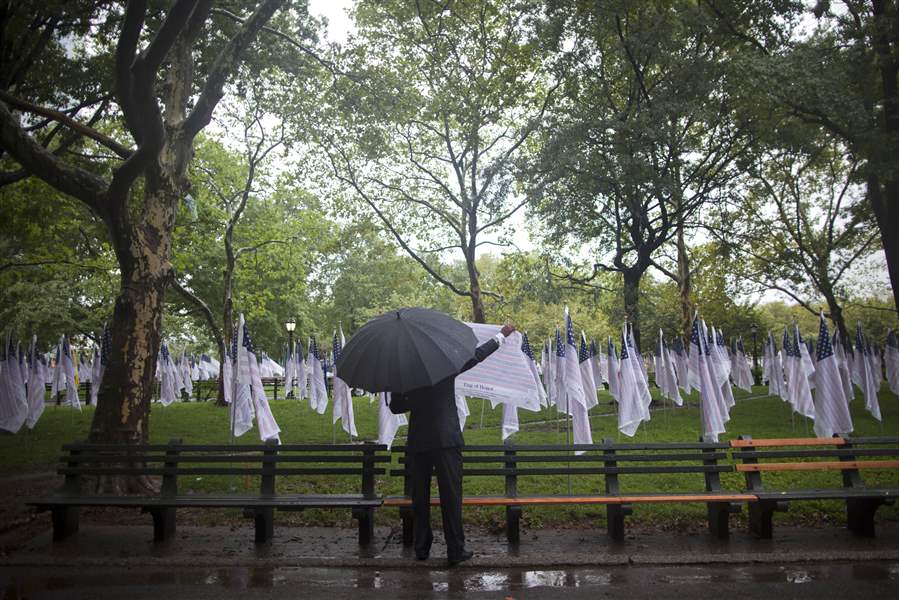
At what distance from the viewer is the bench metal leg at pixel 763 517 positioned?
6.73m

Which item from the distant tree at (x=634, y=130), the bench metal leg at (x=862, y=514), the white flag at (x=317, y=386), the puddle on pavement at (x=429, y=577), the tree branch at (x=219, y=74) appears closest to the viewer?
the puddle on pavement at (x=429, y=577)

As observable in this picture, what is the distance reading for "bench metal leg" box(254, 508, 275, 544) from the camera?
6.82 meters

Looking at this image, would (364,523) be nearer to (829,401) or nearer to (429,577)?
(429,577)

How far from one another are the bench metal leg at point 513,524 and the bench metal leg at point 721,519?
2.11 meters

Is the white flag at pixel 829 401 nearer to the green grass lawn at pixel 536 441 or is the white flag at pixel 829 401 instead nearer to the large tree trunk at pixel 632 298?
the green grass lawn at pixel 536 441

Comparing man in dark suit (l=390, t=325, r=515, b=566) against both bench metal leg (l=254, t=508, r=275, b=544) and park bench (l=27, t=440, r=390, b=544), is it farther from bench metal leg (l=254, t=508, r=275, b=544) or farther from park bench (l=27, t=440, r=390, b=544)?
bench metal leg (l=254, t=508, r=275, b=544)

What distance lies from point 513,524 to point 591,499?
85 cm

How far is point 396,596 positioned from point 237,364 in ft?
18.0

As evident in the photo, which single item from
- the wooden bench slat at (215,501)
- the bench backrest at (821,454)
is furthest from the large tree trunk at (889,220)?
the wooden bench slat at (215,501)

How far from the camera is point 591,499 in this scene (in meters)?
6.68

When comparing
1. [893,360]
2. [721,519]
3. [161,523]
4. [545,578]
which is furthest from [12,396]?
[893,360]

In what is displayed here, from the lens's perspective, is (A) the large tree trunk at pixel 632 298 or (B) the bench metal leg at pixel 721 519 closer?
(B) the bench metal leg at pixel 721 519

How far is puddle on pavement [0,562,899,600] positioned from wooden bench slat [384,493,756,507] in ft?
2.39

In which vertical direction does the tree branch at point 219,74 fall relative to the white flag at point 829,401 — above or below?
above
